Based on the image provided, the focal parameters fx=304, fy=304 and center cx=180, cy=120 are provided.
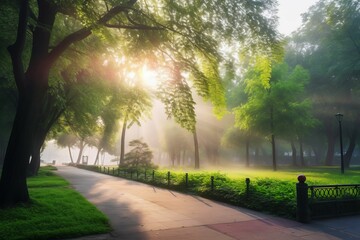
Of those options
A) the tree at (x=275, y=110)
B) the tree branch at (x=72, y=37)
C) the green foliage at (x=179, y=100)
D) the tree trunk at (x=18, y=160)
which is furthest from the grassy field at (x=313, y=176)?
the tree trunk at (x=18, y=160)

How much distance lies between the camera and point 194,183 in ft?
54.5

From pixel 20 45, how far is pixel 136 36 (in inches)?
152

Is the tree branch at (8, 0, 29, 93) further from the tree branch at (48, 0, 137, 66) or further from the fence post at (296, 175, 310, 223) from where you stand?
the fence post at (296, 175, 310, 223)

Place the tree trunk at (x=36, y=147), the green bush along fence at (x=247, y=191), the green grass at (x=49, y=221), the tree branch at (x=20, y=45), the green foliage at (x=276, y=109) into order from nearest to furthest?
1. the green grass at (x=49, y=221)
2. the tree branch at (x=20, y=45)
3. the green bush along fence at (x=247, y=191)
4. the tree trunk at (x=36, y=147)
5. the green foliage at (x=276, y=109)

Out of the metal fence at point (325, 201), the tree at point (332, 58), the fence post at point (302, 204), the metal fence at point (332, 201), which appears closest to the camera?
the fence post at point (302, 204)

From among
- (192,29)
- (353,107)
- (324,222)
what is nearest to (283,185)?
(324,222)

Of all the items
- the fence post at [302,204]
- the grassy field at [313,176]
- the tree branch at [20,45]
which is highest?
the tree branch at [20,45]

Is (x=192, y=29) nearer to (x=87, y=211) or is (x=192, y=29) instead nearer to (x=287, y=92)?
(x=87, y=211)

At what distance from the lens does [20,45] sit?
9453mm

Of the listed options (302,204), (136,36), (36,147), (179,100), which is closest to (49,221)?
(179,100)

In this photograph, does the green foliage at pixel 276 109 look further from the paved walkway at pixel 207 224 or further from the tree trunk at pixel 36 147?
the paved walkway at pixel 207 224

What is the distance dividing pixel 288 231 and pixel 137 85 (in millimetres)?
8665

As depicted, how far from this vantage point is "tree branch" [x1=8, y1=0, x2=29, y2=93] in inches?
351

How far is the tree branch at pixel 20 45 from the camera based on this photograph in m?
8.91
